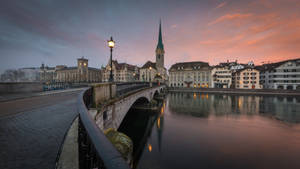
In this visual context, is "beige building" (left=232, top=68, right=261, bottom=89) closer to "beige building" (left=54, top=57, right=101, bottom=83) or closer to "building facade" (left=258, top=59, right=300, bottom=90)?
"building facade" (left=258, top=59, right=300, bottom=90)

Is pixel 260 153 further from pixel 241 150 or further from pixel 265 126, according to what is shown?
pixel 265 126

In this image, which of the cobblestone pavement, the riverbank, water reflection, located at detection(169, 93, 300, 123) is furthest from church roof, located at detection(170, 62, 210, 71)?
the cobblestone pavement

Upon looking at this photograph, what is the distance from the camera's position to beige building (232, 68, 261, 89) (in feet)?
181

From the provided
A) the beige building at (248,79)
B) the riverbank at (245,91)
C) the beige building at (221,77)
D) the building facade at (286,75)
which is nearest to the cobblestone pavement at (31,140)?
the riverbank at (245,91)

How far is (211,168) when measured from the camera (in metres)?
9.54

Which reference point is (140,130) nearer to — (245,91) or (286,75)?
(245,91)

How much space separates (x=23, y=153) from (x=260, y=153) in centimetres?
1711

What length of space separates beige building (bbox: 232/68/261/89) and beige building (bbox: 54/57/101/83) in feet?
314

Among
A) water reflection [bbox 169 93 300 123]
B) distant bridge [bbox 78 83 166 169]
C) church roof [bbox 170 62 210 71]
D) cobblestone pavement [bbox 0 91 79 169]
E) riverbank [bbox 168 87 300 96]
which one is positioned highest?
church roof [bbox 170 62 210 71]

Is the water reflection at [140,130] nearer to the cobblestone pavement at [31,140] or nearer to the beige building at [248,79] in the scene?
the cobblestone pavement at [31,140]

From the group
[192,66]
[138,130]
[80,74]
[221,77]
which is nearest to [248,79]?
[221,77]

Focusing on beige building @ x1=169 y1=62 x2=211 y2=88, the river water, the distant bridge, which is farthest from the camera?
beige building @ x1=169 y1=62 x2=211 y2=88

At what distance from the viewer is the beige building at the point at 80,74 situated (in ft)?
272

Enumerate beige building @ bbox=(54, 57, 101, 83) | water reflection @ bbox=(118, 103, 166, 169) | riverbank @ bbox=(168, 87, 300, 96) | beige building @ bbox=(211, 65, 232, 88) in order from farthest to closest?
beige building @ bbox=(54, 57, 101, 83) < beige building @ bbox=(211, 65, 232, 88) < riverbank @ bbox=(168, 87, 300, 96) < water reflection @ bbox=(118, 103, 166, 169)
